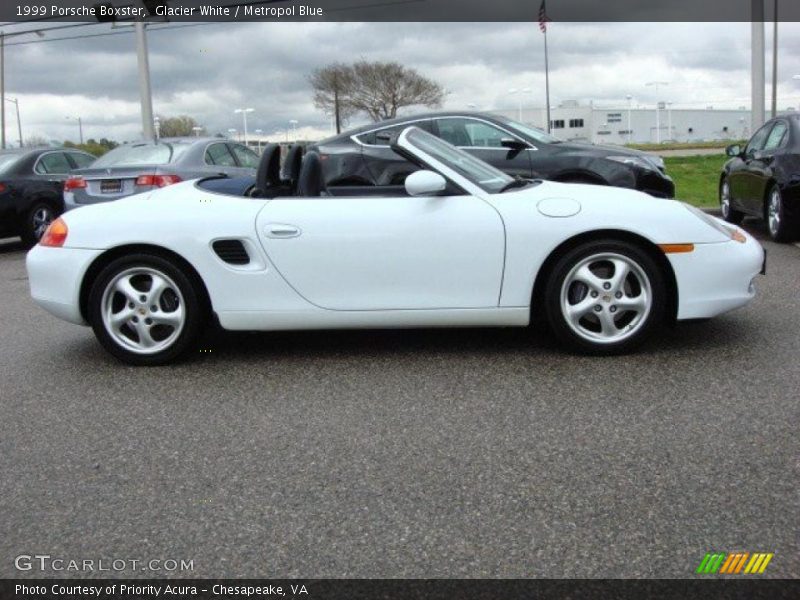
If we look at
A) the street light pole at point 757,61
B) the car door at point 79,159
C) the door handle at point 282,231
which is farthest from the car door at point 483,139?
the street light pole at point 757,61

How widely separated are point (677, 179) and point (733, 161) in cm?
1027

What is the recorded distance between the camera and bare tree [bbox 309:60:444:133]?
43844mm

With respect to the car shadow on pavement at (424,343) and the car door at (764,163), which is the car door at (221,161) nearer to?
the car shadow on pavement at (424,343)

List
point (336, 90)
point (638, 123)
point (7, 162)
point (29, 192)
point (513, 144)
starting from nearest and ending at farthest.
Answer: point (513, 144) → point (29, 192) → point (7, 162) → point (336, 90) → point (638, 123)

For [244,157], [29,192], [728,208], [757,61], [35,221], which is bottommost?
[728,208]

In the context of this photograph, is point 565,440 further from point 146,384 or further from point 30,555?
point 146,384

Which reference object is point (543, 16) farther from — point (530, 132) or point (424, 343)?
point (424, 343)

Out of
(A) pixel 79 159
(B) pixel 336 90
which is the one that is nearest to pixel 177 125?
(B) pixel 336 90

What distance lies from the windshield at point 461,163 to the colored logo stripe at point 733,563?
2673mm

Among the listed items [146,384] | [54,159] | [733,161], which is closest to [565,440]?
[146,384]

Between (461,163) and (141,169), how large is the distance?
631 centimetres

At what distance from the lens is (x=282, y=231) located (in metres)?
4.65

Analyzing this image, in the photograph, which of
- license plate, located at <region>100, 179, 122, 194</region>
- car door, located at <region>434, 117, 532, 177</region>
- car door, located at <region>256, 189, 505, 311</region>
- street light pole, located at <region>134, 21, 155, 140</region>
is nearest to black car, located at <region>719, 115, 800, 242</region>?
car door, located at <region>434, 117, 532, 177</region>

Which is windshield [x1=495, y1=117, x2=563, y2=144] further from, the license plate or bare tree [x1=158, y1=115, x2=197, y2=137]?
bare tree [x1=158, y1=115, x2=197, y2=137]
